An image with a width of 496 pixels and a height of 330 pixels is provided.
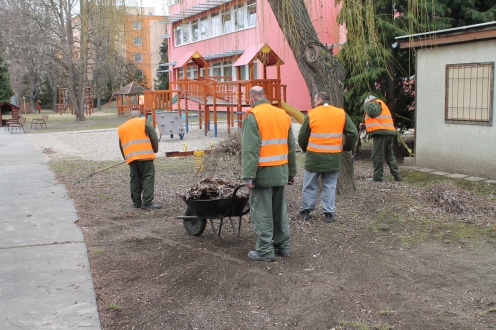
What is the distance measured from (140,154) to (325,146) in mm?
2955

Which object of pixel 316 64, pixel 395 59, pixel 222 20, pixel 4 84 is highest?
pixel 4 84

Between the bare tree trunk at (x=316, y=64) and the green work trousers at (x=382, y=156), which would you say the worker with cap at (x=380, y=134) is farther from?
the bare tree trunk at (x=316, y=64)

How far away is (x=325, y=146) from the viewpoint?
733 cm

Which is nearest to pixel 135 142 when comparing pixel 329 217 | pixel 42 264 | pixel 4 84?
pixel 42 264

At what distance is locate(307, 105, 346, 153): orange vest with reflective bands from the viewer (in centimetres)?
733

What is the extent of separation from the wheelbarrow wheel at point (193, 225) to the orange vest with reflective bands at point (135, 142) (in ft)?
6.30

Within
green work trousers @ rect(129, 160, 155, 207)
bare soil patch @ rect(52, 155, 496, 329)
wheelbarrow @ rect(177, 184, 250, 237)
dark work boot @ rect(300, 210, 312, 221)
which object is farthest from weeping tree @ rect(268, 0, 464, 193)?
green work trousers @ rect(129, 160, 155, 207)

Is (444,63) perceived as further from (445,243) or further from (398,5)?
(445,243)

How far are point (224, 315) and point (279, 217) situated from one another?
5.76 ft

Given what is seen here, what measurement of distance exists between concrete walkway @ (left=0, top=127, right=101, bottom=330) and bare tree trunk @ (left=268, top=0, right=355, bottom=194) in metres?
4.11

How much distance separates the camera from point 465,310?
4410mm

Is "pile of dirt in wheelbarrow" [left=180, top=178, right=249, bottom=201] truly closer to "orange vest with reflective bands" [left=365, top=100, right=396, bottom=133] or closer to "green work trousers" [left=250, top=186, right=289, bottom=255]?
"green work trousers" [left=250, top=186, right=289, bottom=255]

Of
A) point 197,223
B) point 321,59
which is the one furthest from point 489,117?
point 197,223

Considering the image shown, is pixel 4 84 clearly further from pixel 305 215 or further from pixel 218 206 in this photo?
pixel 218 206
